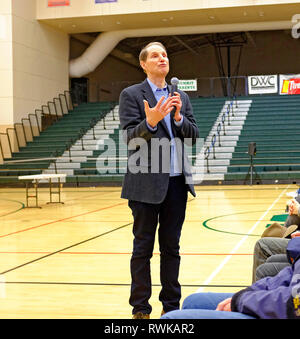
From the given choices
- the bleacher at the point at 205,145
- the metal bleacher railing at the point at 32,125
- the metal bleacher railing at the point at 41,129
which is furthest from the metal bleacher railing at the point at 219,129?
the metal bleacher railing at the point at 32,125

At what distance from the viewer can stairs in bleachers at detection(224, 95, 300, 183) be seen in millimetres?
16062

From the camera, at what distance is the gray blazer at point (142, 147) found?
3027mm

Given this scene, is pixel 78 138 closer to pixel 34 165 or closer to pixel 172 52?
pixel 34 165

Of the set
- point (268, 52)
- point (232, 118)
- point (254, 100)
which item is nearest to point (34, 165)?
point (232, 118)

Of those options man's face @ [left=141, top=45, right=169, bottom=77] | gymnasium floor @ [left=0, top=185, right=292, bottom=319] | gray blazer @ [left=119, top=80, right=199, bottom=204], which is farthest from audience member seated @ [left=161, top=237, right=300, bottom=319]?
gymnasium floor @ [left=0, top=185, right=292, bottom=319]

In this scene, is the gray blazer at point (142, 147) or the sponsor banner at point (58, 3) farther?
the sponsor banner at point (58, 3)

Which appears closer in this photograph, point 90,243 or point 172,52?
point 90,243

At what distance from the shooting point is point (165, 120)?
315 centimetres

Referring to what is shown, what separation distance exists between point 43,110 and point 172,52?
441 inches

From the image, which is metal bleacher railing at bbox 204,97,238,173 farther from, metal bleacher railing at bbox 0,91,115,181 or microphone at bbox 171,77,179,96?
microphone at bbox 171,77,179,96

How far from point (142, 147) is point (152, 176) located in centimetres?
17

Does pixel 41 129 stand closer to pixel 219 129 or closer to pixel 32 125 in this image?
pixel 32 125

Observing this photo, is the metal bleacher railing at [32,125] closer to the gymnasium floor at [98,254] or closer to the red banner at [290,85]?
the gymnasium floor at [98,254]

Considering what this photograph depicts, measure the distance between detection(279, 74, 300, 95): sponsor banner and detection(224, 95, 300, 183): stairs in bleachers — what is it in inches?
25.7
